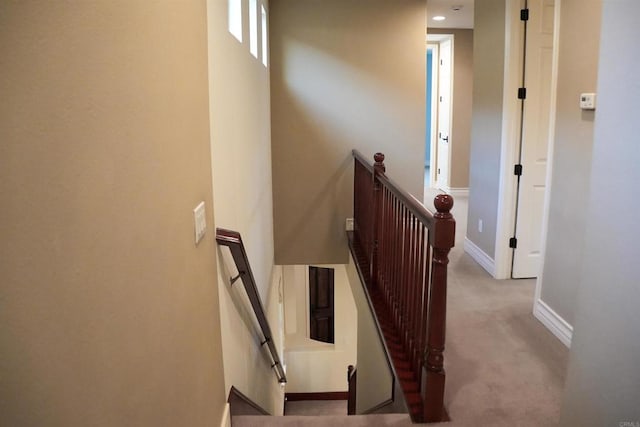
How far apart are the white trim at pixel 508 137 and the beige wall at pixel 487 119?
0.08m

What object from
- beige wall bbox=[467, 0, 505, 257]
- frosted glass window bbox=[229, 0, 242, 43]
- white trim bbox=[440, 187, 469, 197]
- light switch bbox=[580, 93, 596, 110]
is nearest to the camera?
light switch bbox=[580, 93, 596, 110]

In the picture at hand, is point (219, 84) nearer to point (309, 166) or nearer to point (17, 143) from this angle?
point (17, 143)

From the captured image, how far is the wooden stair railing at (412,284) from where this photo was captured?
6.51 ft

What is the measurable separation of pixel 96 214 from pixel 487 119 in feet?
12.5

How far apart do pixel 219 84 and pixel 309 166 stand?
8.82ft

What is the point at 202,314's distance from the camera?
175 cm

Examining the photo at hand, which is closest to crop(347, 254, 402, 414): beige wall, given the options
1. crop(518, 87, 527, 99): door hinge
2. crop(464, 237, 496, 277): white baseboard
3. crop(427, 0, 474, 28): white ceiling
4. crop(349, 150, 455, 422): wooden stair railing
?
crop(349, 150, 455, 422): wooden stair railing

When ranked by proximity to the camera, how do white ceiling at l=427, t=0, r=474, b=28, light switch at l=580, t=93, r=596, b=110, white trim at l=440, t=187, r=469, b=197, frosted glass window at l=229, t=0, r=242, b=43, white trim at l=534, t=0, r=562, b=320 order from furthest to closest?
white trim at l=440, t=187, r=469, b=197 < white ceiling at l=427, t=0, r=474, b=28 < white trim at l=534, t=0, r=562, b=320 < frosted glass window at l=229, t=0, r=242, b=43 < light switch at l=580, t=93, r=596, b=110

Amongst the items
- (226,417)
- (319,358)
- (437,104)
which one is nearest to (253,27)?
(226,417)

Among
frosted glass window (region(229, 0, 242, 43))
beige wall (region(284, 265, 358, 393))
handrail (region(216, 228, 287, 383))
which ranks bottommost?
beige wall (region(284, 265, 358, 393))

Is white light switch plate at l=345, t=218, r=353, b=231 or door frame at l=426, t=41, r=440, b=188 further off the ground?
door frame at l=426, t=41, r=440, b=188

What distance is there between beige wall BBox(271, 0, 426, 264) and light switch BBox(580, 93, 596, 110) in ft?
7.44

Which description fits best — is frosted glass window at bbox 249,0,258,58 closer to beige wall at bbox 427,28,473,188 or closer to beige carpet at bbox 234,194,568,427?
beige carpet at bbox 234,194,568,427

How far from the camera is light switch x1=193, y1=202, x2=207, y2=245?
1.65 meters
